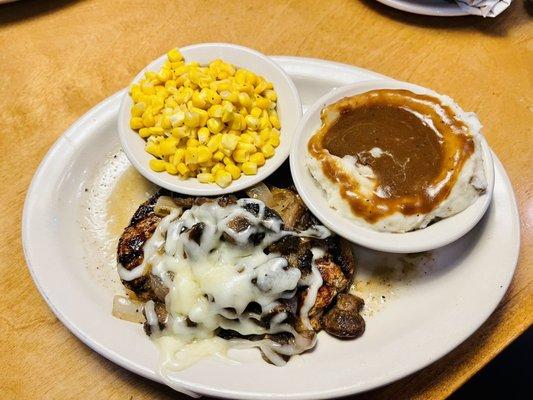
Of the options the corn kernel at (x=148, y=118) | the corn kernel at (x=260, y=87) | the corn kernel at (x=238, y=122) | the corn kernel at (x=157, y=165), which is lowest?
the corn kernel at (x=157, y=165)

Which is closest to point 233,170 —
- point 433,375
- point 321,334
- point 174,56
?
point 174,56

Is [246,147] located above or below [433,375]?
above

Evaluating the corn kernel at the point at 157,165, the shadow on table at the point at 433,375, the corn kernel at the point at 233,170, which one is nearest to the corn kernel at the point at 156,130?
the corn kernel at the point at 157,165

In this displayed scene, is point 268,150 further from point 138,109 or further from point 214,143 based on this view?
point 138,109

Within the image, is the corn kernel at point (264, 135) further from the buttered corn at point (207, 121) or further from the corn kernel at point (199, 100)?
the corn kernel at point (199, 100)

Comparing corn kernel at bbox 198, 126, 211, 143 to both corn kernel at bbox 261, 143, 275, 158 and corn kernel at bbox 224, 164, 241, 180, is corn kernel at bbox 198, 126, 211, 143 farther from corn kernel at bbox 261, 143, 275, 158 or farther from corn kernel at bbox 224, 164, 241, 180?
corn kernel at bbox 261, 143, 275, 158
